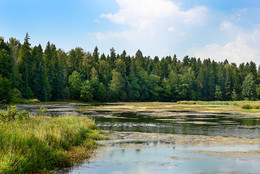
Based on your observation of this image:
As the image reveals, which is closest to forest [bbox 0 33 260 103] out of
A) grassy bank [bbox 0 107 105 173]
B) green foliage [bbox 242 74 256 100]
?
green foliage [bbox 242 74 256 100]

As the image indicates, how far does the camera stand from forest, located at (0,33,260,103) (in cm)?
10270

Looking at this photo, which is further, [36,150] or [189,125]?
[189,125]

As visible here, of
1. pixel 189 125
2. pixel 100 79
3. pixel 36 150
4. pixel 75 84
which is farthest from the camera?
pixel 100 79

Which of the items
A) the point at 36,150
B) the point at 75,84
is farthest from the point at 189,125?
the point at 75,84

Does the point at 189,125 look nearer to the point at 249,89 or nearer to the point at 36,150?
the point at 36,150

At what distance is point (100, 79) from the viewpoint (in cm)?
14312

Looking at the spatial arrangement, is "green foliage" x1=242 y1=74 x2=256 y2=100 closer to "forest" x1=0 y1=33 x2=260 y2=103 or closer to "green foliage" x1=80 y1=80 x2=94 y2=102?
"forest" x1=0 y1=33 x2=260 y2=103

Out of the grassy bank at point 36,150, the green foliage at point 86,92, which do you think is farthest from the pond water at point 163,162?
the green foliage at point 86,92

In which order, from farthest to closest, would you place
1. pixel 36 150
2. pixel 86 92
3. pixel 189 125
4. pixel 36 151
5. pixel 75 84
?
pixel 75 84, pixel 86 92, pixel 189 125, pixel 36 150, pixel 36 151

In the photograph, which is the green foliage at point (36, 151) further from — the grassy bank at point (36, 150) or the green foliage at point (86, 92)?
the green foliage at point (86, 92)

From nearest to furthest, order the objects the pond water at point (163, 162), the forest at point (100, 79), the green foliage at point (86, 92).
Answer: the pond water at point (163, 162)
the forest at point (100, 79)
the green foliage at point (86, 92)

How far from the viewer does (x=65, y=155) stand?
635 inches

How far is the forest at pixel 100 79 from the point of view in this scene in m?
103

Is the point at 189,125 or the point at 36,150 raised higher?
the point at 36,150
